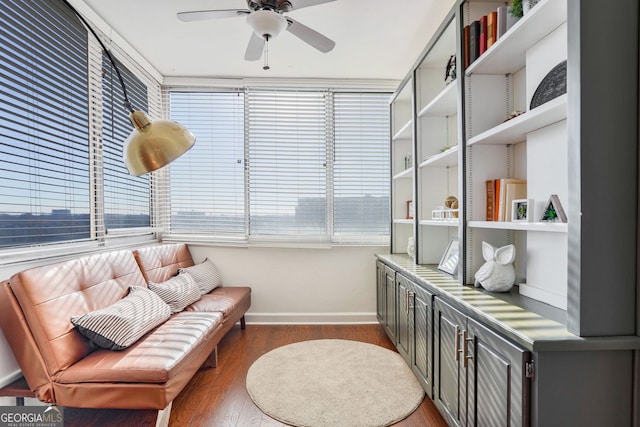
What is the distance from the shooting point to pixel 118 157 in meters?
2.95

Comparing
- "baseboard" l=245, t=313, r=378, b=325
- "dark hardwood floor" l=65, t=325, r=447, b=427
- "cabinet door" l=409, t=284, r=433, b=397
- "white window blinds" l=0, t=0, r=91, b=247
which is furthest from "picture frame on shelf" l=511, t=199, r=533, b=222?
"white window blinds" l=0, t=0, r=91, b=247

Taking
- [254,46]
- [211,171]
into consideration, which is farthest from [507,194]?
[211,171]

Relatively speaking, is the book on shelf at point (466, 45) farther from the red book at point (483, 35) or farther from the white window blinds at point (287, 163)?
the white window blinds at point (287, 163)

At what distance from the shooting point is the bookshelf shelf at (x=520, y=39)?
142 cm

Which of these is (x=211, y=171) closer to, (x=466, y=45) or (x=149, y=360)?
(x=149, y=360)

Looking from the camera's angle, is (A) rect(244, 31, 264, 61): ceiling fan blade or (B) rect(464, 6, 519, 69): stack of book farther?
(A) rect(244, 31, 264, 61): ceiling fan blade

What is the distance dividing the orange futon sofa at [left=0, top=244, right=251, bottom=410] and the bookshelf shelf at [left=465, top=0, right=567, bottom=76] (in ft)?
7.78

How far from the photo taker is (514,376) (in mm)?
1202

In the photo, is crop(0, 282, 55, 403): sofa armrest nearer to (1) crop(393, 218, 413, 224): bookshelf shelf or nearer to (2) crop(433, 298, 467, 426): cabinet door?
Result: (2) crop(433, 298, 467, 426): cabinet door

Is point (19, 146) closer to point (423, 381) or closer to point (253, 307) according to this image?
point (253, 307)

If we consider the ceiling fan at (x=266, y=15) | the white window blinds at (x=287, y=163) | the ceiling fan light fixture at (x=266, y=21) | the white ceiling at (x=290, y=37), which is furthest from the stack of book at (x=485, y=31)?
the white window blinds at (x=287, y=163)

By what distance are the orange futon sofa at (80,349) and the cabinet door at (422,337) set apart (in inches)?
56.5

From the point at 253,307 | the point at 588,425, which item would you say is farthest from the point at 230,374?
the point at 588,425

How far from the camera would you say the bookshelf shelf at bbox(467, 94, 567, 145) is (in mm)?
1335
